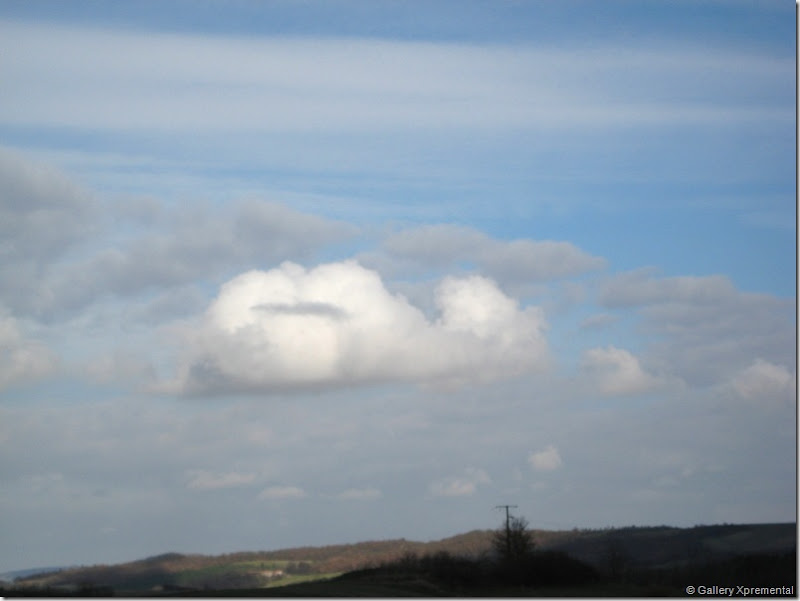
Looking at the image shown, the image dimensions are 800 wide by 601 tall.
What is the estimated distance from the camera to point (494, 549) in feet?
349

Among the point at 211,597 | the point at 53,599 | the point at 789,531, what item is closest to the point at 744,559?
the point at 789,531

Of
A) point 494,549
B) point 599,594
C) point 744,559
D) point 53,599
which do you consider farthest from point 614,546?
point 53,599

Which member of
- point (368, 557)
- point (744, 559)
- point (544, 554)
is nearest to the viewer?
point (544, 554)

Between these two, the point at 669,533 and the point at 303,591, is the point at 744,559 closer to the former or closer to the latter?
the point at 669,533

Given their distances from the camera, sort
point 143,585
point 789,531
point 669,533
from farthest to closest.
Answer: point 669,533 < point 789,531 < point 143,585

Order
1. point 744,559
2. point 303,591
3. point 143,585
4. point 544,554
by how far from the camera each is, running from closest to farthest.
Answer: point 303,591, point 143,585, point 544,554, point 744,559

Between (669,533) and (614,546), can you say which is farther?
(669,533)

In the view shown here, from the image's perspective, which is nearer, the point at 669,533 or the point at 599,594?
the point at 599,594

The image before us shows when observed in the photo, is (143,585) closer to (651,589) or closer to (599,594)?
(599,594)

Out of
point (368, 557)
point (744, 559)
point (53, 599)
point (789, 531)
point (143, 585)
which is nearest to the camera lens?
point (53, 599)

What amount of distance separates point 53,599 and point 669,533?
351 feet

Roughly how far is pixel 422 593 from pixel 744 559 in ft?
183

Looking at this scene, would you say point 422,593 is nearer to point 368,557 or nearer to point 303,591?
point 303,591

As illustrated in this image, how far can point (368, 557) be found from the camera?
4301 inches
